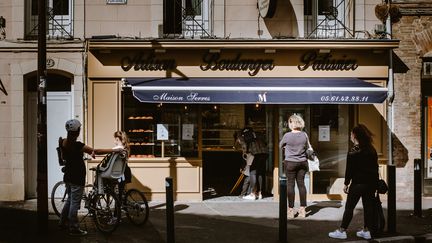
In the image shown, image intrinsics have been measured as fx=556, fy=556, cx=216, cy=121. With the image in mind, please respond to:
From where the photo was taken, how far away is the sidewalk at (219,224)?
28.4 feet

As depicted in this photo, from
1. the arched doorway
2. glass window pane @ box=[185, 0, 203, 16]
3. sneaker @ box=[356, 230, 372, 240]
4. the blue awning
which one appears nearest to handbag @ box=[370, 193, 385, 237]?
sneaker @ box=[356, 230, 372, 240]

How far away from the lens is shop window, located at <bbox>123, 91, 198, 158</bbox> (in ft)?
41.0

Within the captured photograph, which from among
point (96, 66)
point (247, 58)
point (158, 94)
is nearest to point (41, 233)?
point (158, 94)

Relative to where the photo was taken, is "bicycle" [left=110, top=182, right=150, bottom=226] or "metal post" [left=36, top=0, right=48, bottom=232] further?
"bicycle" [left=110, top=182, right=150, bottom=226]

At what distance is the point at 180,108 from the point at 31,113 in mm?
3350

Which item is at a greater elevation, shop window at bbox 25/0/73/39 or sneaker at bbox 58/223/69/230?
shop window at bbox 25/0/73/39

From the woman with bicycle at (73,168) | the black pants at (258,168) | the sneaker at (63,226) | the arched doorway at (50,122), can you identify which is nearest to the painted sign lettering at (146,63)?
the arched doorway at (50,122)

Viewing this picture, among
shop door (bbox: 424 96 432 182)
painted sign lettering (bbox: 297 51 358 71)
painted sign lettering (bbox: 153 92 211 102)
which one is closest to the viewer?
painted sign lettering (bbox: 153 92 211 102)

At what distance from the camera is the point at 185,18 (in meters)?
12.7

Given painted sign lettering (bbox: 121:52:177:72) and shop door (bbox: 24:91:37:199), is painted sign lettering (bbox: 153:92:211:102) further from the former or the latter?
shop door (bbox: 24:91:37:199)

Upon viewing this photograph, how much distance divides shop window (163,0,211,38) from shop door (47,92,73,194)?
8.97ft

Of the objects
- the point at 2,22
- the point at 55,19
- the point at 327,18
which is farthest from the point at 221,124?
the point at 2,22

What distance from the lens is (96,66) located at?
12.1 m

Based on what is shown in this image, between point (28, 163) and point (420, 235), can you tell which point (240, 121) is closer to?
point (28, 163)
